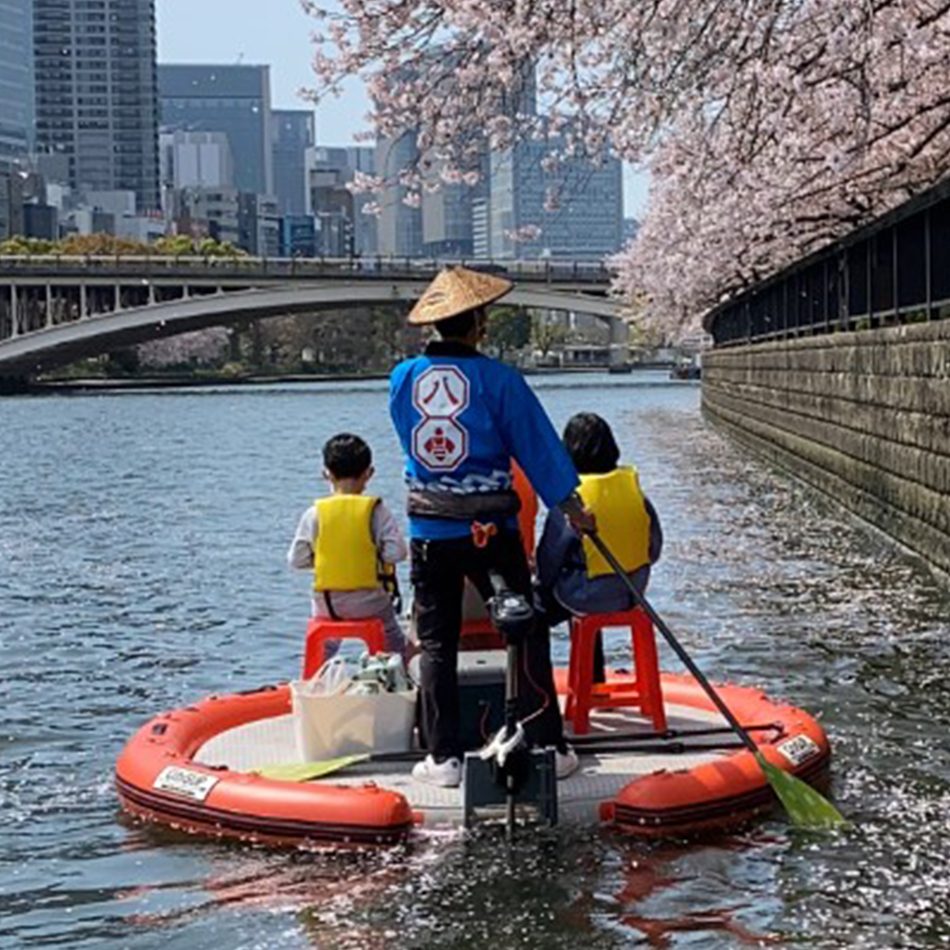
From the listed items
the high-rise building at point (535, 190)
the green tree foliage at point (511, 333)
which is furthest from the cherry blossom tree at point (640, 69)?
the green tree foliage at point (511, 333)

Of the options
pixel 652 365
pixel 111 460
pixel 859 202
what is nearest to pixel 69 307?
pixel 111 460

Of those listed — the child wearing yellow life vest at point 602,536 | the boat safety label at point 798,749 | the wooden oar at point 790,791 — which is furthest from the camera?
the child wearing yellow life vest at point 602,536

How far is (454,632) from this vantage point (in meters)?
7.91

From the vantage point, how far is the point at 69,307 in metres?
81.7

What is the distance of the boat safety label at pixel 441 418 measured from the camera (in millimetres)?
7684

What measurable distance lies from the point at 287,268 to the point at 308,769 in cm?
7309

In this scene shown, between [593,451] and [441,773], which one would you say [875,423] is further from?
[441,773]

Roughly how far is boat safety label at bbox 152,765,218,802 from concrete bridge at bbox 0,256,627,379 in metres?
68.5

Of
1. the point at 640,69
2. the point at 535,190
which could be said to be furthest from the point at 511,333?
the point at 640,69

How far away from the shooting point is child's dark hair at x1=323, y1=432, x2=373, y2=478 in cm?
902

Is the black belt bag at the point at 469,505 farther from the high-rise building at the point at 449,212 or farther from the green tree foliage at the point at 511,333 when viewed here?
the green tree foliage at the point at 511,333

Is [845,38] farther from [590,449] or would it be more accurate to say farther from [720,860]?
[720,860]

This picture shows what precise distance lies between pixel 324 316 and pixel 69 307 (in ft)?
140

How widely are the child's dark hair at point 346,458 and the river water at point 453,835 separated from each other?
1808 millimetres
